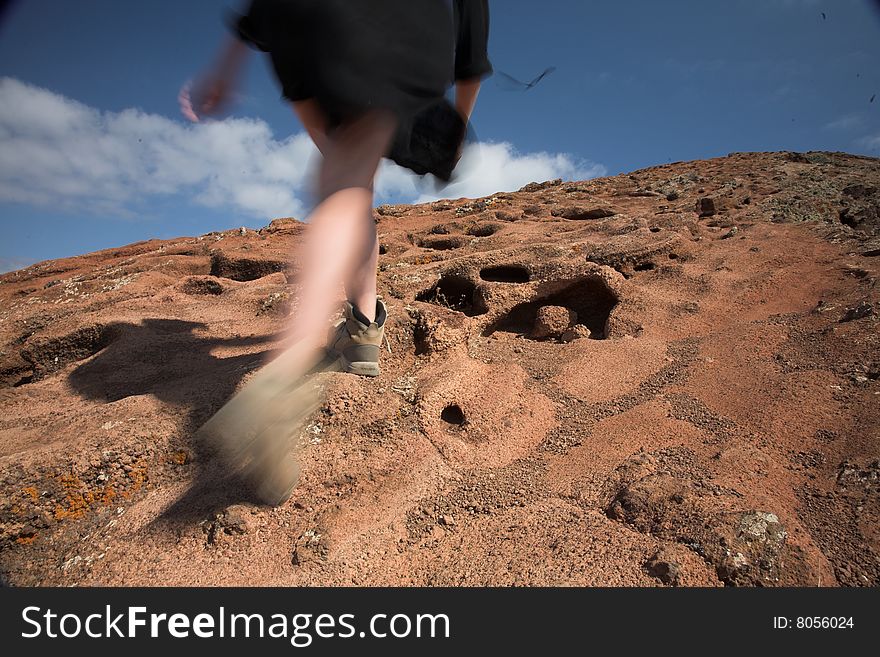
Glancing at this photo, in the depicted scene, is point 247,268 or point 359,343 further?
point 247,268

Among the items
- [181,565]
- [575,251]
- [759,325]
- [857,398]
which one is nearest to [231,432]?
[181,565]

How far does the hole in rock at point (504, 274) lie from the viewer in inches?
124

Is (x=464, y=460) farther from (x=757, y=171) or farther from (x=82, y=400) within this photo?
(x=757, y=171)

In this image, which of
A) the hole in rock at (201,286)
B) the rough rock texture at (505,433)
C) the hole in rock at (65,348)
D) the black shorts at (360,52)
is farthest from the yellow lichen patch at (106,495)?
the hole in rock at (201,286)

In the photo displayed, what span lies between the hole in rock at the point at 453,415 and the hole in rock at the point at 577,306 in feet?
3.14

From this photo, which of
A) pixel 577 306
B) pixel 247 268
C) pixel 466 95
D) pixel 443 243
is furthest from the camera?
pixel 443 243

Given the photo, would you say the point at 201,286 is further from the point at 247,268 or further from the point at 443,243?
the point at 443,243

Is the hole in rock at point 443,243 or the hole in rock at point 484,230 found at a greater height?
the hole in rock at point 484,230

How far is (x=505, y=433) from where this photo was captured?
5.71 ft

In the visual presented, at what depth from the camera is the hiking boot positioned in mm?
1783

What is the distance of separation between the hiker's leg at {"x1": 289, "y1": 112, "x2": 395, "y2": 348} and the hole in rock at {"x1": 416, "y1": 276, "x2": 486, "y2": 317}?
5.58ft

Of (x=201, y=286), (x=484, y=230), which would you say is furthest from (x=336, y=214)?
(x=484, y=230)

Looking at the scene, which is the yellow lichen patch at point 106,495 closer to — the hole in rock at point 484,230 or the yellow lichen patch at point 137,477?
the yellow lichen patch at point 137,477

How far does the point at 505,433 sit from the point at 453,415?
0.20 meters
